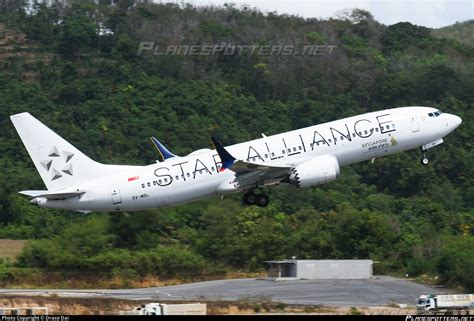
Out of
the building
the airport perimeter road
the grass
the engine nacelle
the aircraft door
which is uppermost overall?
the aircraft door

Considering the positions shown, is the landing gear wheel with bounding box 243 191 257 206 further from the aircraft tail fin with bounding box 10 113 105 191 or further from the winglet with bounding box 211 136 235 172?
the aircraft tail fin with bounding box 10 113 105 191

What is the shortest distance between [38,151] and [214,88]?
79060mm

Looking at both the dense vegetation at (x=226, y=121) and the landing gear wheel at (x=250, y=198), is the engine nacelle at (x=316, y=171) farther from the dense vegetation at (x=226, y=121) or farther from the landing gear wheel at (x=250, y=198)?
the dense vegetation at (x=226, y=121)

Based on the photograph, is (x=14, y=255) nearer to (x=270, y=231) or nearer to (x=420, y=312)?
(x=270, y=231)

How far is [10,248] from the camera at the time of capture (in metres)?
90.1

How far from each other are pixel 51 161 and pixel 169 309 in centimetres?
1272

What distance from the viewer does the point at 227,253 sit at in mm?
92125

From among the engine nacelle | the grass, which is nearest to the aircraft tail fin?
the engine nacelle

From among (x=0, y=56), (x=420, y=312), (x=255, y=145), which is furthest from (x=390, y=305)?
(x=0, y=56)

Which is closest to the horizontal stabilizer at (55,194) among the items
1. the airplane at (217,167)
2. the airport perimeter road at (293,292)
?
the airplane at (217,167)

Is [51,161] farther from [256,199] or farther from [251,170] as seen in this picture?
[256,199]

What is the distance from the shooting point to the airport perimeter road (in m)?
71.6

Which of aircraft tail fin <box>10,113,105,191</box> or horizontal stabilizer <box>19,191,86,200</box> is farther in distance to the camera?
aircraft tail fin <box>10,113,105,191</box>

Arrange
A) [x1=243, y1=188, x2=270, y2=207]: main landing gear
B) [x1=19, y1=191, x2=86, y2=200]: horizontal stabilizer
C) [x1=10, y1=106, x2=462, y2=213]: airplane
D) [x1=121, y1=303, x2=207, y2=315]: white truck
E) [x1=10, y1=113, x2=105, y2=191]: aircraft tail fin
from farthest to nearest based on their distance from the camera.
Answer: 1. [x1=243, y1=188, x2=270, y2=207]: main landing gear
2. [x1=10, y1=113, x2=105, y2=191]: aircraft tail fin
3. [x1=10, y1=106, x2=462, y2=213]: airplane
4. [x1=19, y1=191, x2=86, y2=200]: horizontal stabilizer
5. [x1=121, y1=303, x2=207, y2=315]: white truck
